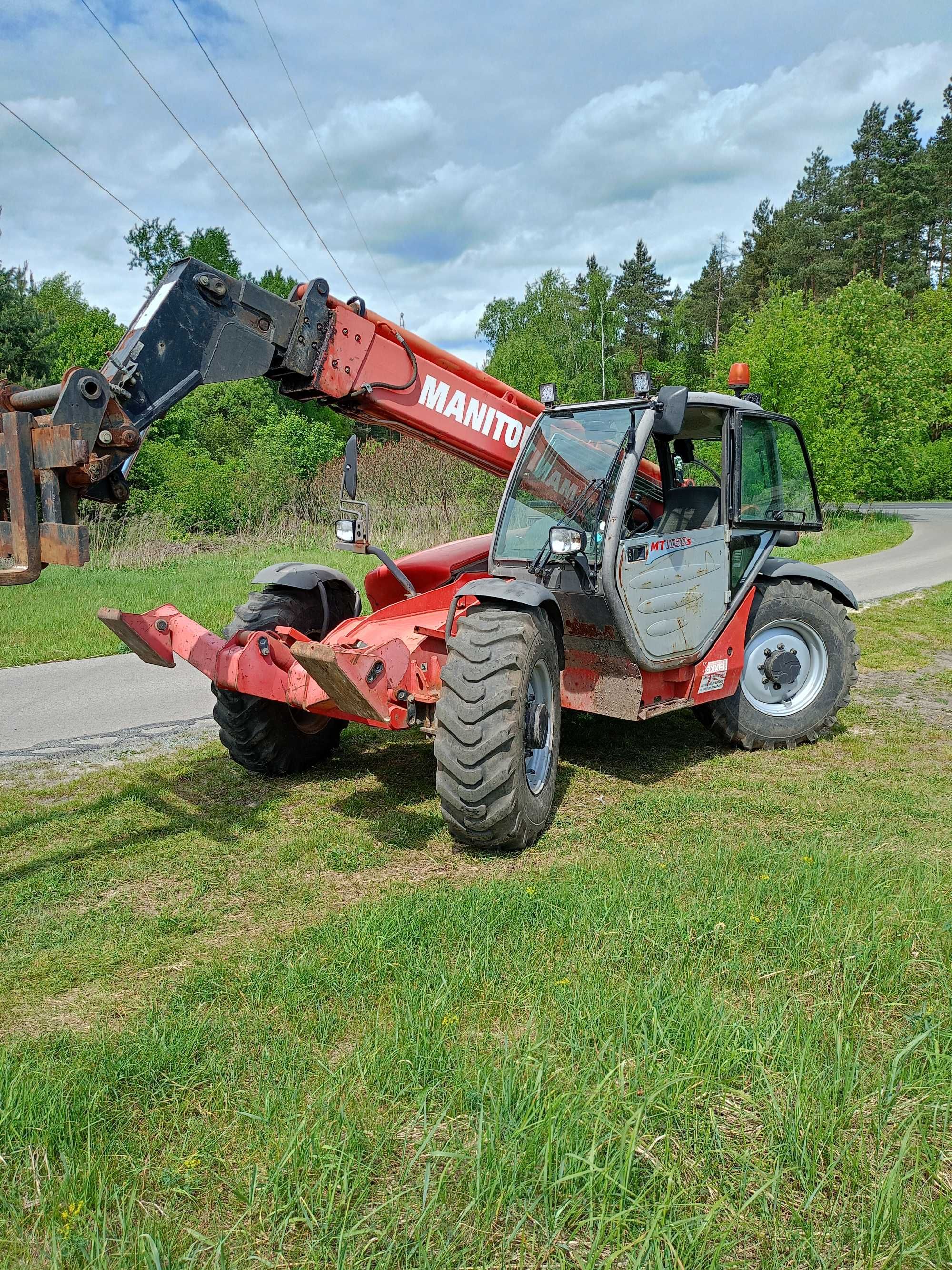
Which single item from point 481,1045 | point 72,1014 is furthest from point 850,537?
point 72,1014

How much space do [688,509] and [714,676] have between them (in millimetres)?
1300

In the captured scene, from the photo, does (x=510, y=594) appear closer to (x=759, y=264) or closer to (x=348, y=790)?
(x=348, y=790)

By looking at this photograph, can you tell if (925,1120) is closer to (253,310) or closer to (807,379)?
(253,310)

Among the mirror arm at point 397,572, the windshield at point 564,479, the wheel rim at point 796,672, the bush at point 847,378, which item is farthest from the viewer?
the bush at point 847,378

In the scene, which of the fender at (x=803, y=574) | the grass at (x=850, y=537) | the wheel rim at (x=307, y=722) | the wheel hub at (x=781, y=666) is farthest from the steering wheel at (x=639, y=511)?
the grass at (x=850, y=537)

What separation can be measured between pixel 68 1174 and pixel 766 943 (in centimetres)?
242

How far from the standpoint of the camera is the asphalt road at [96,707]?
734cm

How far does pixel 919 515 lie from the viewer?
110ft

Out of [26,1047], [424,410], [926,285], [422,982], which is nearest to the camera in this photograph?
[26,1047]

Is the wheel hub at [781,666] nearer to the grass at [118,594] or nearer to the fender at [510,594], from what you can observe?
the fender at [510,594]

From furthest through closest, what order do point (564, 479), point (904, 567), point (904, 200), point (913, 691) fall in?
point (904, 200) → point (904, 567) → point (913, 691) → point (564, 479)

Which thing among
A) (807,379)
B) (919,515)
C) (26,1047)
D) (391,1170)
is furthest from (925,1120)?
(919,515)

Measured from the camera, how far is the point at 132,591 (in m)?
14.6

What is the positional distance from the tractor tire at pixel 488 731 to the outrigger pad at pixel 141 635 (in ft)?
4.93
